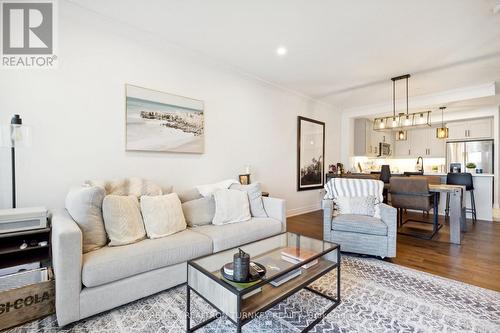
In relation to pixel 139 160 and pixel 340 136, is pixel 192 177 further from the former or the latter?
pixel 340 136

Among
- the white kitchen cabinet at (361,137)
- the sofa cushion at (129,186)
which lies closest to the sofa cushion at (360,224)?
the sofa cushion at (129,186)

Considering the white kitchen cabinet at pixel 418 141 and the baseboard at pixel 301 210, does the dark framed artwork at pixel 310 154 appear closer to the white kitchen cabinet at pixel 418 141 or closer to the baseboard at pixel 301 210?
the baseboard at pixel 301 210

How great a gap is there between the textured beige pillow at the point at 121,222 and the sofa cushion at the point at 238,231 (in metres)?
0.57

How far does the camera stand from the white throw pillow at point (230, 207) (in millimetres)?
2654

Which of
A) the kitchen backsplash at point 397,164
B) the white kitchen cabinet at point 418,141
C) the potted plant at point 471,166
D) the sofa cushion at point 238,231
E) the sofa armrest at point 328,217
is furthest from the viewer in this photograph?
the white kitchen cabinet at point 418,141

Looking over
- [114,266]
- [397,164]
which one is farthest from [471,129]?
[114,266]

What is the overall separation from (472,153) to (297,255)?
726 centimetres

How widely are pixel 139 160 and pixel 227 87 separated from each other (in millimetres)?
1746

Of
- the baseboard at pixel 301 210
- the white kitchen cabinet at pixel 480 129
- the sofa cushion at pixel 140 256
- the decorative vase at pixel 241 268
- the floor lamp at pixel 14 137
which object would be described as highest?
the white kitchen cabinet at pixel 480 129

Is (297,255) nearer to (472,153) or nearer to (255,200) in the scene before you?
(255,200)

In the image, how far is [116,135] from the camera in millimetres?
2551

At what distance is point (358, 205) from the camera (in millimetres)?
3045

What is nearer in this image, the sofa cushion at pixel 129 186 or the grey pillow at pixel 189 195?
the sofa cushion at pixel 129 186

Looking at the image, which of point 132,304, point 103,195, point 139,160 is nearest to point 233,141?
point 139,160
